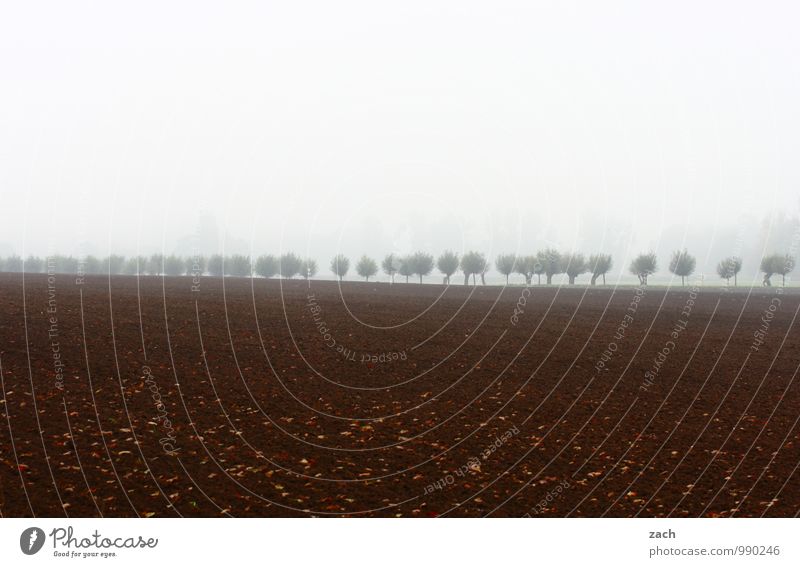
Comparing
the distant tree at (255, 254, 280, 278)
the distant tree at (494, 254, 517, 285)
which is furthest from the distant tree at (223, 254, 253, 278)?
the distant tree at (494, 254, 517, 285)

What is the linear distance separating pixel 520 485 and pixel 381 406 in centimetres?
616

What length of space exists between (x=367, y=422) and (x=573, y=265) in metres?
132

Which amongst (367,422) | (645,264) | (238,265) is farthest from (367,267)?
(367,422)

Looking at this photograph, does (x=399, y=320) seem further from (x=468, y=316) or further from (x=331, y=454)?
(x=331, y=454)

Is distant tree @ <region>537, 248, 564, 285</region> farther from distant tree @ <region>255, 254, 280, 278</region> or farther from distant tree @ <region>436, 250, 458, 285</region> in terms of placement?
distant tree @ <region>255, 254, 280, 278</region>

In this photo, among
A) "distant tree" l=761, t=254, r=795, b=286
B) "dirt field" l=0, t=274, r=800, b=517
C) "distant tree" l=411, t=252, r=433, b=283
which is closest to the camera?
"dirt field" l=0, t=274, r=800, b=517

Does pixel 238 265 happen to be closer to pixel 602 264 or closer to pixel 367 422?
pixel 602 264

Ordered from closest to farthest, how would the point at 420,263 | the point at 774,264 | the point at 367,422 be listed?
the point at 367,422
the point at 774,264
the point at 420,263

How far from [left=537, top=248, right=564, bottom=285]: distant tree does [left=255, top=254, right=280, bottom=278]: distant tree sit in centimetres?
7356

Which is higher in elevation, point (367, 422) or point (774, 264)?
point (774, 264)

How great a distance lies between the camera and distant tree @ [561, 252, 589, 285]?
13706 cm

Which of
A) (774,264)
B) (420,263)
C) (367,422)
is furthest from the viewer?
(420,263)

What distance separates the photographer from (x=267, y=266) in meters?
152

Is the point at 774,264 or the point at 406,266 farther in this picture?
the point at 406,266
